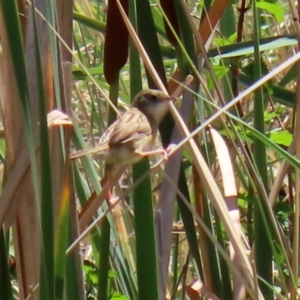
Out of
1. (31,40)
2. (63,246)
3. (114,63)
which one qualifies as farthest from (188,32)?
(63,246)

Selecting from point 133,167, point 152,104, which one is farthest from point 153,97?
point 133,167

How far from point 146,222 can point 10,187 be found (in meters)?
0.27

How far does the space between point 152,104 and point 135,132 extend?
10 cm

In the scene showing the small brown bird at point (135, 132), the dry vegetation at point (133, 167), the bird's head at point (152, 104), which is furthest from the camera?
the bird's head at point (152, 104)

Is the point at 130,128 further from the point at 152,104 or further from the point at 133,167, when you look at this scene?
the point at 133,167

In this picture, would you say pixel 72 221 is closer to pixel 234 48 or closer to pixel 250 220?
pixel 234 48

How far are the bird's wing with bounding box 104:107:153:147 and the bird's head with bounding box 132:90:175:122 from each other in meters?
0.02

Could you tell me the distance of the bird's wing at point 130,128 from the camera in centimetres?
158

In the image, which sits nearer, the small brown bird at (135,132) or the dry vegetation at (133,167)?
the dry vegetation at (133,167)

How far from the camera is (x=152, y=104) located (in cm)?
173

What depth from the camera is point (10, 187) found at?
4.15 feet

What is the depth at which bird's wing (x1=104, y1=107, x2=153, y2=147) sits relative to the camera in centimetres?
158

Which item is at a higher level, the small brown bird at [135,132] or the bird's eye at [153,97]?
the bird's eye at [153,97]

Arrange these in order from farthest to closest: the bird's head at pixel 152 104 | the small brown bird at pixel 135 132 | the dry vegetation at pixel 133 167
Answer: the bird's head at pixel 152 104 < the small brown bird at pixel 135 132 < the dry vegetation at pixel 133 167
